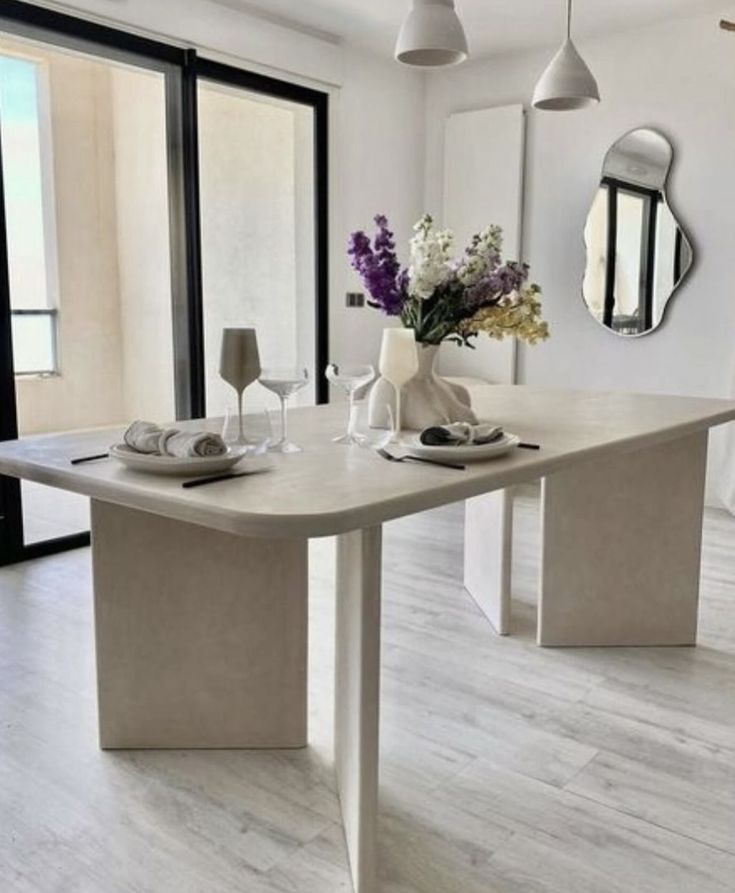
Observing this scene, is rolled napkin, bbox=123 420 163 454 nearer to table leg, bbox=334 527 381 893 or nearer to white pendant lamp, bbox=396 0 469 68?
table leg, bbox=334 527 381 893

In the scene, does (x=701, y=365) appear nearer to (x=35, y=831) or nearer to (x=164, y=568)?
(x=164, y=568)

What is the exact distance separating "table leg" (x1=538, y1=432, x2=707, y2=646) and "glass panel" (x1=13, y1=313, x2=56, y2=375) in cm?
268

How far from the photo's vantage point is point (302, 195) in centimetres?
469

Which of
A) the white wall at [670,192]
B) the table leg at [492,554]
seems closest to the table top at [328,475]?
the table leg at [492,554]

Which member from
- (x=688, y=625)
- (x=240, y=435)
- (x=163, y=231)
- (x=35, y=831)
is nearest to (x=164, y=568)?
(x=240, y=435)

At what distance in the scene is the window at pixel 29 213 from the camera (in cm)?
372

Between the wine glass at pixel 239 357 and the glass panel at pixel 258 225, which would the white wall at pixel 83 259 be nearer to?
the glass panel at pixel 258 225

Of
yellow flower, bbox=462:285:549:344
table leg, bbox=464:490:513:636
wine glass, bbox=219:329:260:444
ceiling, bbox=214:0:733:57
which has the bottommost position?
table leg, bbox=464:490:513:636

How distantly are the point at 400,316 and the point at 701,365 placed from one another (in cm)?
284

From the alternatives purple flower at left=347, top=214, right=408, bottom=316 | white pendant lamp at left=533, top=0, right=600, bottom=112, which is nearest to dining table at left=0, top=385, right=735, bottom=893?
purple flower at left=347, top=214, right=408, bottom=316

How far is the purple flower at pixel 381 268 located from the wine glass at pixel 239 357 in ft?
1.22

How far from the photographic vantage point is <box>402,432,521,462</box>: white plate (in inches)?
64.9

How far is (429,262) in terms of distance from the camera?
1968 millimetres

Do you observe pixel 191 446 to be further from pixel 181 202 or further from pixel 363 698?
pixel 181 202
